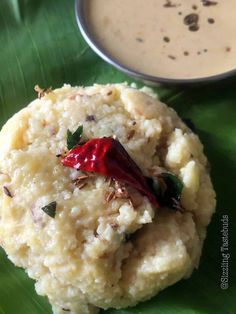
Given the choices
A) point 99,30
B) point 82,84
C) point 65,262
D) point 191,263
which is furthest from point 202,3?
point 65,262

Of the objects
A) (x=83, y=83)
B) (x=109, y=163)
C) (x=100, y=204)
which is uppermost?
(x=109, y=163)

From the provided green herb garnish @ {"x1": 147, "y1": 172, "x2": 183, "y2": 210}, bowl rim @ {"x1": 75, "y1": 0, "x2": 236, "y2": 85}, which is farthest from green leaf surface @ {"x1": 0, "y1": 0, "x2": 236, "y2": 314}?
green herb garnish @ {"x1": 147, "y1": 172, "x2": 183, "y2": 210}

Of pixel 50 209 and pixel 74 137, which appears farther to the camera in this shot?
pixel 74 137

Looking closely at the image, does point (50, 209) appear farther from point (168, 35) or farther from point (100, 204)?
point (168, 35)

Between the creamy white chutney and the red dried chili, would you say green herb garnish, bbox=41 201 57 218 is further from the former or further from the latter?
the creamy white chutney

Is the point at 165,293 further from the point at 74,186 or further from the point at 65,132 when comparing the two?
the point at 65,132

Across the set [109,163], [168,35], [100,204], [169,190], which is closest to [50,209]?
[100,204]

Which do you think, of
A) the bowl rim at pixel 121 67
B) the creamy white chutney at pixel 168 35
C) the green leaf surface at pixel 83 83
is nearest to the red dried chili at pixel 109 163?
the green leaf surface at pixel 83 83
